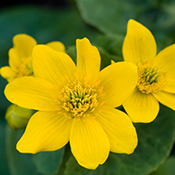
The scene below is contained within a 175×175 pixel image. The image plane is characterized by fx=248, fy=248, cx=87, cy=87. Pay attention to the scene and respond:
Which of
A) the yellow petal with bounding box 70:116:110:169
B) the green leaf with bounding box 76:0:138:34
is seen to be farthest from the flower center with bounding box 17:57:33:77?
the green leaf with bounding box 76:0:138:34

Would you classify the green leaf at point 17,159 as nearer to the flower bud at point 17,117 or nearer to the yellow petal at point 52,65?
the flower bud at point 17,117

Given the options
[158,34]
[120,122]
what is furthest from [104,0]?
[120,122]

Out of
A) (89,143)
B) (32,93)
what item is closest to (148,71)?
(89,143)

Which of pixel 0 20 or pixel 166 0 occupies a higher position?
pixel 166 0

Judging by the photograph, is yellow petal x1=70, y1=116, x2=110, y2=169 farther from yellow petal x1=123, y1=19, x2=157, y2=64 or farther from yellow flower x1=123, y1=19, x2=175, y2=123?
yellow petal x1=123, y1=19, x2=157, y2=64

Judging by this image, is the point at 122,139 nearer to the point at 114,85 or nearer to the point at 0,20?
the point at 114,85

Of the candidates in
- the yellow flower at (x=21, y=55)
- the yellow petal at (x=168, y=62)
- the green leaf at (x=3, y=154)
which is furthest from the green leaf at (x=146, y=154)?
the green leaf at (x=3, y=154)
